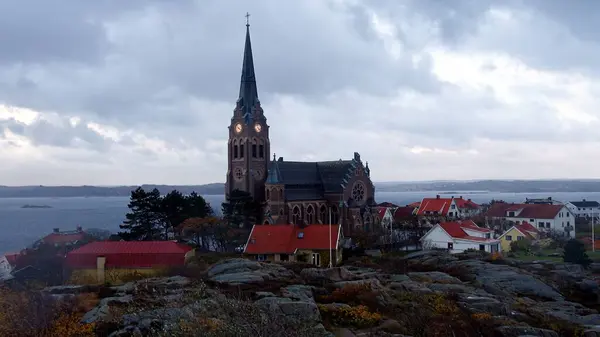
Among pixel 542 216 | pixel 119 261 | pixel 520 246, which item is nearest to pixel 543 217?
pixel 542 216

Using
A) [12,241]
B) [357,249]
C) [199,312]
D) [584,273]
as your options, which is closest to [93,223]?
[12,241]

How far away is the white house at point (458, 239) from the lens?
2389 inches

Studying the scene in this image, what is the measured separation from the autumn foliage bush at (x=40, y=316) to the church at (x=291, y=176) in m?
45.7

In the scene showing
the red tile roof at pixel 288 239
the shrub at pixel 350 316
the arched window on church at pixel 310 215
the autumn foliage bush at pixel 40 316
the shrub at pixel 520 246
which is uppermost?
the arched window on church at pixel 310 215

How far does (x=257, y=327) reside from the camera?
48.4ft

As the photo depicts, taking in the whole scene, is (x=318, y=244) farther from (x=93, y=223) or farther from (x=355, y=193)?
(x=93, y=223)

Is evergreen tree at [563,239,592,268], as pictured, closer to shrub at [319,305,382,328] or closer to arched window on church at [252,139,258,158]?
shrub at [319,305,382,328]

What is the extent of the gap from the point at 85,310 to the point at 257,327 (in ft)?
49.5

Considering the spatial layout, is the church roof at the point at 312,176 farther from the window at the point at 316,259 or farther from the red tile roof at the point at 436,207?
the window at the point at 316,259

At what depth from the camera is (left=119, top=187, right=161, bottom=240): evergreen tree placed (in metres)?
57.9

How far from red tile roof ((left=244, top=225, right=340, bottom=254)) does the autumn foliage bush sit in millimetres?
22796

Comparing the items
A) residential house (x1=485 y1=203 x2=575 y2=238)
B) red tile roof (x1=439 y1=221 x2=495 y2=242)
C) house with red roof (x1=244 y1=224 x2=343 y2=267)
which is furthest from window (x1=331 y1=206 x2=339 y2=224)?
house with red roof (x1=244 y1=224 x2=343 y2=267)

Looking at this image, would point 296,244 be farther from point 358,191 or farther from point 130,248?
point 358,191

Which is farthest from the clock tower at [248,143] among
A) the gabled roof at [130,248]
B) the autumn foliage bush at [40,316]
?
the autumn foliage bush at [40,316]
